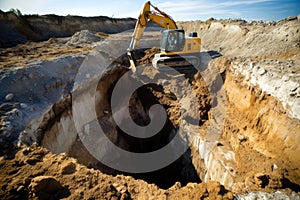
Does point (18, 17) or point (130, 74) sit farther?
point (18, 17)

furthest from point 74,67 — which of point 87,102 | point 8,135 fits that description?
point 8,135

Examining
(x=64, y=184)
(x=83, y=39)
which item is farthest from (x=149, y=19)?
(x=64, y=184)

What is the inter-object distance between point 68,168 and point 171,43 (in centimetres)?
756

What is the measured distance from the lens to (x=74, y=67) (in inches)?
329

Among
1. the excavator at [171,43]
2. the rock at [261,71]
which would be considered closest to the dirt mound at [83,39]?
the excavator at [171,43]

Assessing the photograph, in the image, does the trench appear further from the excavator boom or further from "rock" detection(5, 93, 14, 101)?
the excavator boom

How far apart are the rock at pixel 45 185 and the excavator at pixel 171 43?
7492mm

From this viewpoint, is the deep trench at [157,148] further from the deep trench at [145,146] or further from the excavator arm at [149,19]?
the excavator arm at [149,19]

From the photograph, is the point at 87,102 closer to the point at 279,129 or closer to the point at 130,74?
the point at 130,74

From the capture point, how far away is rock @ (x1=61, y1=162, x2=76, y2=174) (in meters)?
3.85

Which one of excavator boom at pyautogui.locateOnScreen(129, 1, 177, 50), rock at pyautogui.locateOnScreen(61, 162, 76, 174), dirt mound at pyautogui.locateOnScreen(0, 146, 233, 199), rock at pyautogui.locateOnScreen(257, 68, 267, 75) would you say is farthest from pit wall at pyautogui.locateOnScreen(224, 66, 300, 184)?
rock at pyautogui.locateOnScreen(61, 162, 76, 174)

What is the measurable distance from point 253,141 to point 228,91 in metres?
2.45

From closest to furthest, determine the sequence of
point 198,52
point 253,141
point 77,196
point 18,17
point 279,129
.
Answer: point 77,196 → point 279,129 → point 253,141 → point 198,52 → point 18,17

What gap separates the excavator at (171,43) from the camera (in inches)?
368
